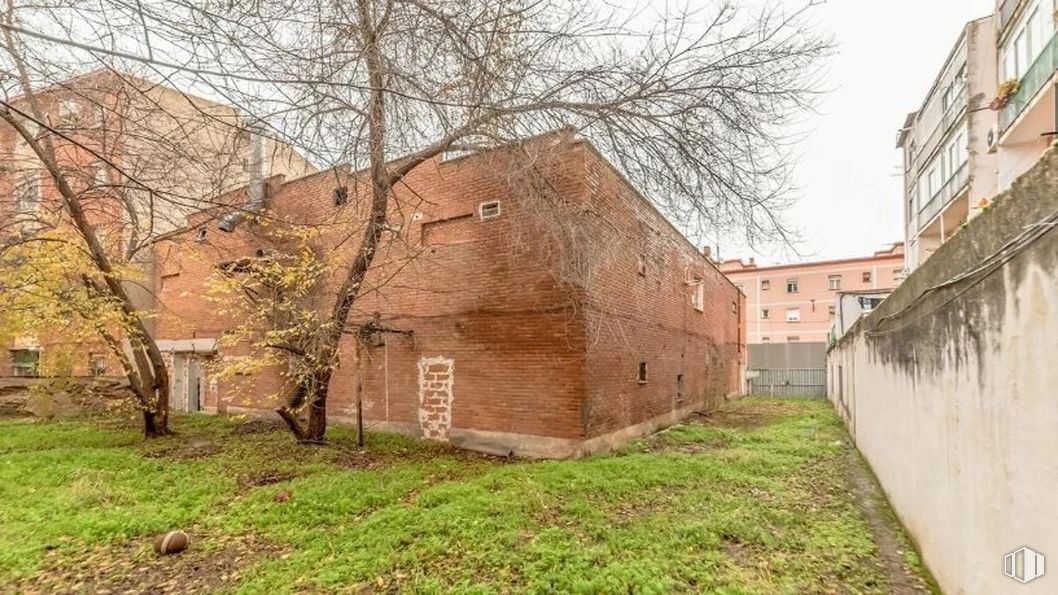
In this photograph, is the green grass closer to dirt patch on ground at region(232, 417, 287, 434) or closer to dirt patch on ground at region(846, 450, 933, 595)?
dirt patch on ground at region(846, 450, 933, 595)

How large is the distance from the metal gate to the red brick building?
579 inches

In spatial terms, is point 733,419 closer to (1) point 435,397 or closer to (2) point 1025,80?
(1) point 435,397

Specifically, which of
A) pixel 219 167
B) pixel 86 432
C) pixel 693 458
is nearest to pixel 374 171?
pixel 219 167

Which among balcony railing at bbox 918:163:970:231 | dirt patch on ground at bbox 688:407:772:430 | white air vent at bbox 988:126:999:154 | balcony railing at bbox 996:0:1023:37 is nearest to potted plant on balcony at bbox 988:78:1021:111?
white air vent at bbox 988:126:999:154

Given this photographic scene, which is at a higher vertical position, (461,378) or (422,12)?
(422,12)

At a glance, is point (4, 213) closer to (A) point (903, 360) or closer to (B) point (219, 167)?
(B) point (219, 167)

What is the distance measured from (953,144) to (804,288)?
20.2 m

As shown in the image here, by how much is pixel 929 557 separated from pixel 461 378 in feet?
22.7

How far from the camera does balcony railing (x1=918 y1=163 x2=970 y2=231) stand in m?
18.1

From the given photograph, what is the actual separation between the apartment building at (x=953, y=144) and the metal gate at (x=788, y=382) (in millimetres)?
7485

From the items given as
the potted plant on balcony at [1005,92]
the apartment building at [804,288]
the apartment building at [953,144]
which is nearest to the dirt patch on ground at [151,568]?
the apartment building at [953,144]

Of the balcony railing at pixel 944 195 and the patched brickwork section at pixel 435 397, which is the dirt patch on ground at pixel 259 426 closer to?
the patched brickwork section at pixel 435 397

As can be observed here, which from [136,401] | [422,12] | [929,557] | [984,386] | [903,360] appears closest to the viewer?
[984,386]

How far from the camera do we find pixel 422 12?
461cm
